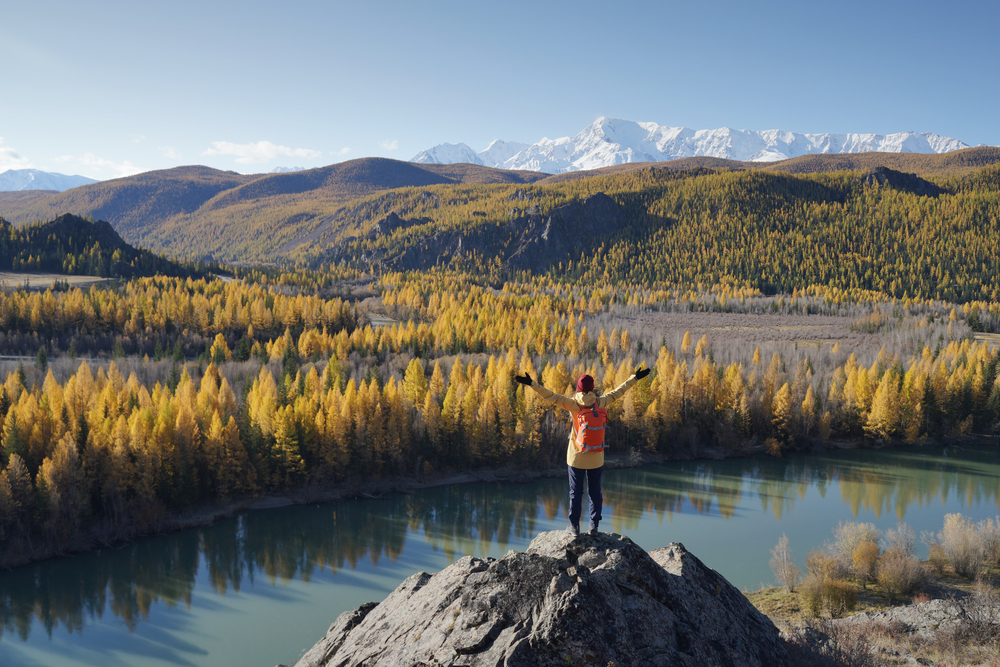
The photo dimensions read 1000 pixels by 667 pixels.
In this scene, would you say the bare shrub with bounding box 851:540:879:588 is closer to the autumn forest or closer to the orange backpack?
the orange backpack

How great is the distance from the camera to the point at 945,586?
34.9 m

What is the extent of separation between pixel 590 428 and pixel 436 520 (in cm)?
4154

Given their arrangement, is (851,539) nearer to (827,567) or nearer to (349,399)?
(827,567)

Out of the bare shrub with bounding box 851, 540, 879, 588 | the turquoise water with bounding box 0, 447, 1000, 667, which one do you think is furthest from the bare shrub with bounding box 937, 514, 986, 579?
the turquoise water with bounding box 0, 447, 1000, 667

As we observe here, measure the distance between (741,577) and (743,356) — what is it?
228ft

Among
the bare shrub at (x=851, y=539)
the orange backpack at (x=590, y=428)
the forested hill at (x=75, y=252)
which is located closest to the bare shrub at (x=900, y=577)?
the bare shrub at (x=851, y=539)

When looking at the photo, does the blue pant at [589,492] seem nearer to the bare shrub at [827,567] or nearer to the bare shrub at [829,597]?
the bare shrub at [829,597]

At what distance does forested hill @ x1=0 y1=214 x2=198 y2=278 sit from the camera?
572 feet

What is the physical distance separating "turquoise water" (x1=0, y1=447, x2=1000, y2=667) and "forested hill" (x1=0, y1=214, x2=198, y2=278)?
162m

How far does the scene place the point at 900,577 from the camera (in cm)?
3366

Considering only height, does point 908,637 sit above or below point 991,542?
above

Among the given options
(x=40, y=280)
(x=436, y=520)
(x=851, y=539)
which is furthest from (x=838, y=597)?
(x=40, y=280)

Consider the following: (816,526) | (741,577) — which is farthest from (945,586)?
(816,526)

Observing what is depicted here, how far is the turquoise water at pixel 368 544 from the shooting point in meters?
34.1
